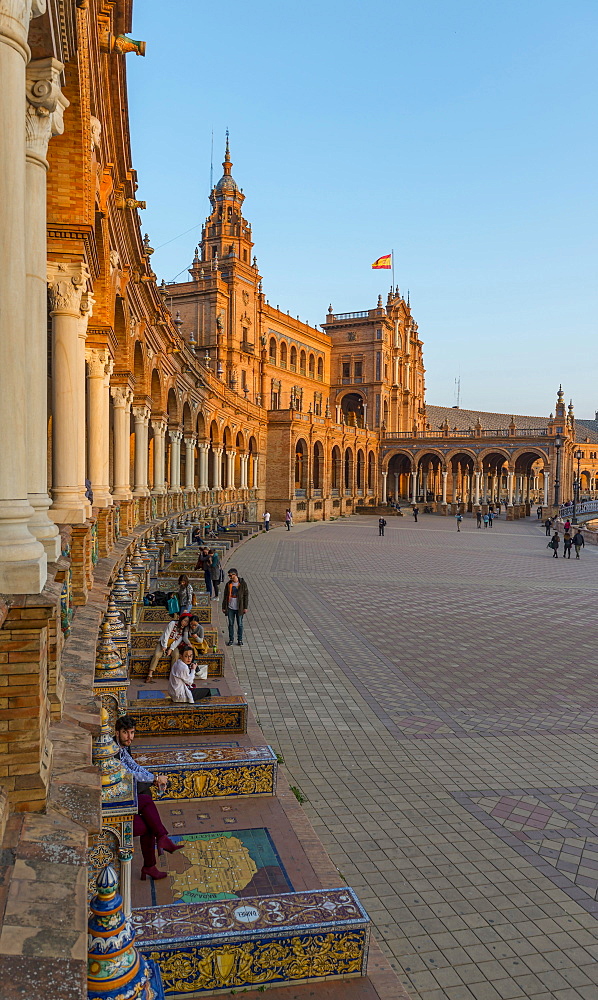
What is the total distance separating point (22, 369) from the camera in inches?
144

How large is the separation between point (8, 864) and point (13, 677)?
2.88 feet

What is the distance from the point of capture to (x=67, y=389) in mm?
7617

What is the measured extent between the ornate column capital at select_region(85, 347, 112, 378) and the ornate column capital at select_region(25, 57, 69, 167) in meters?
6.12

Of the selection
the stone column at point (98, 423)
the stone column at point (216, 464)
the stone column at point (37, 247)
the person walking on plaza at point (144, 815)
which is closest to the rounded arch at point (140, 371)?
the stone column at point (98, 423)

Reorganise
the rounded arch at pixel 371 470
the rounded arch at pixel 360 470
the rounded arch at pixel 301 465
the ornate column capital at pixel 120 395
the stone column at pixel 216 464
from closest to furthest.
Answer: the ornate column capital at pixel 120 395
the stone column at pixel 216 464
the rounded arch at pixel 301 465
the rounded arch at pixel 360 470
the rounded arch at pixel 371 470

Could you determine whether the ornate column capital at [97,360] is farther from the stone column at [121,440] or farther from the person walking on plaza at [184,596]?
the person walking on plaza at [184,596]

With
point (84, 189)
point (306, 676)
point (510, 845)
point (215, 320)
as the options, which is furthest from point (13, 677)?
point (215, 320)

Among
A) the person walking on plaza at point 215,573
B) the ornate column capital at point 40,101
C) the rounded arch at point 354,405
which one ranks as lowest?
the person walking on plaza at point 215,573

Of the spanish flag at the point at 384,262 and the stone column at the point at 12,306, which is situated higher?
the spanish flag at the point at 384,262

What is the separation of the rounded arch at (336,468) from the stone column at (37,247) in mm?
52640

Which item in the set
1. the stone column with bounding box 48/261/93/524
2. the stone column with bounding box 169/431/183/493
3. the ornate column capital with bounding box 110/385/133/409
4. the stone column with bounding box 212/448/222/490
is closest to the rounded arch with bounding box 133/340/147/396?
the ornate column capital with bounding box 110/385/133/409

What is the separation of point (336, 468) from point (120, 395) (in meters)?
45.5

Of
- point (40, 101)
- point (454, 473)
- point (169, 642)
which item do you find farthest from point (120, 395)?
point (454, 473)

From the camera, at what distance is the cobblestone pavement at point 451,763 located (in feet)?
15.6
